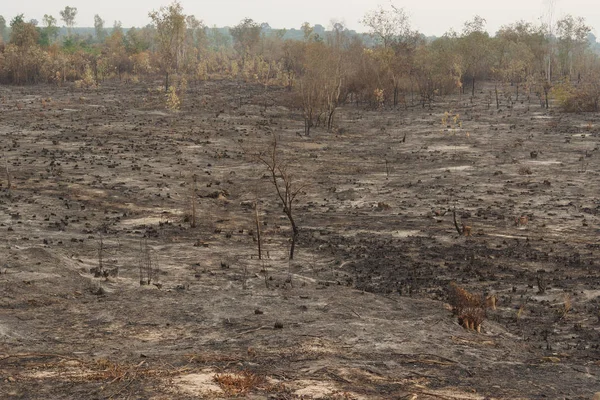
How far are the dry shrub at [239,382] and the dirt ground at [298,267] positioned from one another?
0.03 metres

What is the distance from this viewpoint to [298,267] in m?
16.2

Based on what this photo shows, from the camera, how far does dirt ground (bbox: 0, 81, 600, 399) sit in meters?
9.45

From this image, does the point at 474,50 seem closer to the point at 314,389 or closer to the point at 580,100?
the point at 580,100

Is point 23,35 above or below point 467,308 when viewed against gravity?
above

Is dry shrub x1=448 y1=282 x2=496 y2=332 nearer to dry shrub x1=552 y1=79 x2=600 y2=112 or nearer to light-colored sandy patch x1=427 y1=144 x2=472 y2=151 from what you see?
light-colored sandy patch x1=427 y1=144 x2=472 y2=151

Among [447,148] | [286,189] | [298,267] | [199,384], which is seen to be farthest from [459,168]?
[199,384]

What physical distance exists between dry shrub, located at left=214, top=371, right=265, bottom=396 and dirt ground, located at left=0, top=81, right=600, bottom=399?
3cm

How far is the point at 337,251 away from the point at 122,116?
26540 millimetres

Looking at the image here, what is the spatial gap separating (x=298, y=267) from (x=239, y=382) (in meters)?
7.55

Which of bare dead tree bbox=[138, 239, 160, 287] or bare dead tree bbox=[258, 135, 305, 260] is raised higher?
bare dead tree bbox=[258, 135, 305, 260]

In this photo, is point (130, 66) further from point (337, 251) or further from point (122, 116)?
point (337, 251)

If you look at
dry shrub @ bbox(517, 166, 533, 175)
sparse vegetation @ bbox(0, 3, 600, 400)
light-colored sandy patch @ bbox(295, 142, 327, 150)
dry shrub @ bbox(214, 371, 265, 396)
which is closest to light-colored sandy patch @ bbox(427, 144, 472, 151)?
sparse vegetation @ bbox(0, 3, 600, 400)

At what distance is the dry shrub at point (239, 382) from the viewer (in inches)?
335

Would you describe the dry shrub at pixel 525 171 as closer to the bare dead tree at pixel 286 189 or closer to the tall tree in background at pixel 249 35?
the bare dead tree at pixel 286 189
